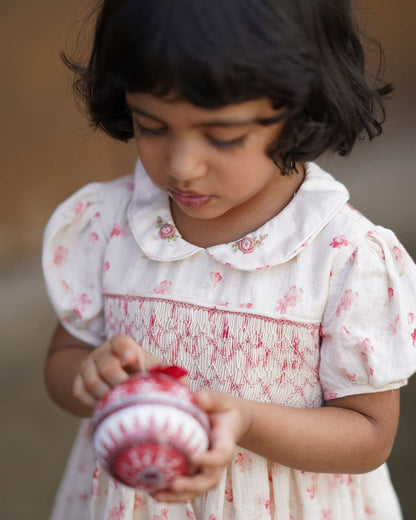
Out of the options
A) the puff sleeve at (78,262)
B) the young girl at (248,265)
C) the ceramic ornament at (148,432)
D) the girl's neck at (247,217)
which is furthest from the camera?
the puff sleeve at (78,262)

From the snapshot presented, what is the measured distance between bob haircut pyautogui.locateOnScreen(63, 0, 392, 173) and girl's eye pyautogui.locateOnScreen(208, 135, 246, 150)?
41 millimetres

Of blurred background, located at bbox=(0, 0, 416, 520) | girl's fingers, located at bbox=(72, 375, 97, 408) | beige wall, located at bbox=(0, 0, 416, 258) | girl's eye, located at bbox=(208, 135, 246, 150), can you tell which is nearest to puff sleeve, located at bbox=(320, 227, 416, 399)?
girl's eye, located at bbox=(208, 135, 246, 150)

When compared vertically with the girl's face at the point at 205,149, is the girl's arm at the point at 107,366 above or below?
below

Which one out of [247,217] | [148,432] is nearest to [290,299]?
[247,217]

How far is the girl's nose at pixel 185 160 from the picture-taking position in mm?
1025

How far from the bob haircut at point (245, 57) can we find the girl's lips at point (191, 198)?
0.38ft

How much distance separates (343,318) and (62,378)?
489mm

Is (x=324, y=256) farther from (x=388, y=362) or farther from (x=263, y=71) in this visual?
(x=263, y=71)

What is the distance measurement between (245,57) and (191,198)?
22cm

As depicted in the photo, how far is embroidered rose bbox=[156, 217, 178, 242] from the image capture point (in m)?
1.25

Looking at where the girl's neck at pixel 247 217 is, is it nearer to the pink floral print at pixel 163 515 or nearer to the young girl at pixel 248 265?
the young girl at pixel 248 265

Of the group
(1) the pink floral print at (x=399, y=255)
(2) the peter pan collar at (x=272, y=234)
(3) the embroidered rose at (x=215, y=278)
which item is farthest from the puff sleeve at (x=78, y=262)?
(1) the pink floral print at (x=399, y=255)

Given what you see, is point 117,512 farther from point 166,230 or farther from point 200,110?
point 200,110

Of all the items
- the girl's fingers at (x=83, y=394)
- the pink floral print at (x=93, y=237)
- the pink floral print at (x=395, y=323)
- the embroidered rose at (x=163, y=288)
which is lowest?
the pink floral print at (x=395, y=323)
